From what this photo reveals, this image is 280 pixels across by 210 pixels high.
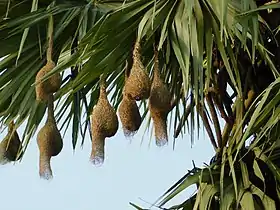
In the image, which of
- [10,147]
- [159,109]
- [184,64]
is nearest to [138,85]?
[159,109]

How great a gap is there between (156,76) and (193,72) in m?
0.19

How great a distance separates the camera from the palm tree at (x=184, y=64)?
1.62 m

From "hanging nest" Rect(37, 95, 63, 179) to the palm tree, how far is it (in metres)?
0.13

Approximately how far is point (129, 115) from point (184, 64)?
0.73 feet

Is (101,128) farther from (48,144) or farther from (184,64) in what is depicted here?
(184,64)

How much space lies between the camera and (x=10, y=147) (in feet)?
5.83

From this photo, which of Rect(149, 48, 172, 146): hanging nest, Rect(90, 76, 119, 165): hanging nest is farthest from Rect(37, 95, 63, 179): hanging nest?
Rect(149, 48, 172, 146): hanging nest

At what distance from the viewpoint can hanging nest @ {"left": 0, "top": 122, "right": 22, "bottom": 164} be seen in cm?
177

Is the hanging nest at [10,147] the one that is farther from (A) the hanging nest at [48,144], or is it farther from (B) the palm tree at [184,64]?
(A) the hanging nest at [48,144]

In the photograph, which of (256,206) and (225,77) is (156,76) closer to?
(256,206)

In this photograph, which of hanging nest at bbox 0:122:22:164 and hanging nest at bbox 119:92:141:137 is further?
hanging nest at bbox 0:122:22:164

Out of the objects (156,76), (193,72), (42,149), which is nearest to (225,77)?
A: (193,72)

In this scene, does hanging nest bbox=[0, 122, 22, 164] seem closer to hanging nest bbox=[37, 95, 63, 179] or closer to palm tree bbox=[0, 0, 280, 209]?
palm tree bbox=[0, 0, 280, 209]

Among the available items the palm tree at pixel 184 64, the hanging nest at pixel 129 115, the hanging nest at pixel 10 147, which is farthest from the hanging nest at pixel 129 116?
the hanging nest at pixel 10 147
